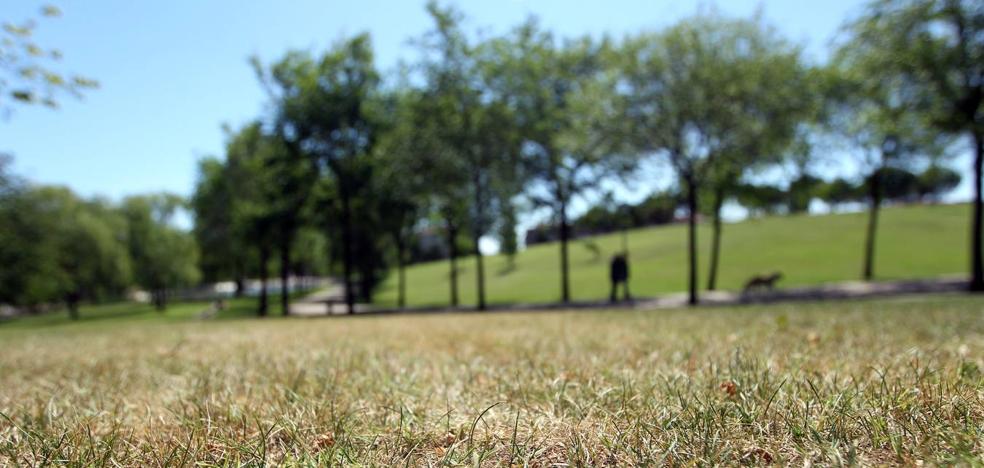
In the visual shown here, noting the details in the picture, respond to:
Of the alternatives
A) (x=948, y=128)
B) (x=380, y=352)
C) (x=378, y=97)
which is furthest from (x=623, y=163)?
(x=380, y=352)

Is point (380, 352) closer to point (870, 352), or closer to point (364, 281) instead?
point (870, 352)

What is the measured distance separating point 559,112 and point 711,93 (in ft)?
23.6

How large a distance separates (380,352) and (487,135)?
2075cm

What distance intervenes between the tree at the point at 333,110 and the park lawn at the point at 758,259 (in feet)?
37.4

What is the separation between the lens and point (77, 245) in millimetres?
50125

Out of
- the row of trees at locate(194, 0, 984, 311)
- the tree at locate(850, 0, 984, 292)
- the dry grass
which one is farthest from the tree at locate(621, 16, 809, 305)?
the dry grass

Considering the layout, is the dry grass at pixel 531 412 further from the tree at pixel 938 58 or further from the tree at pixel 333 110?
the tree at pixel 333 110

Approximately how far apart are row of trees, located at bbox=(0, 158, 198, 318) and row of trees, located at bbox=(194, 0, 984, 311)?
13903 millimetres

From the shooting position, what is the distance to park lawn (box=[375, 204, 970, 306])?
35.0 metres

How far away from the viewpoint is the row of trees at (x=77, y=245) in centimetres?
3362

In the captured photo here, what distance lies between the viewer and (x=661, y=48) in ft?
71.6

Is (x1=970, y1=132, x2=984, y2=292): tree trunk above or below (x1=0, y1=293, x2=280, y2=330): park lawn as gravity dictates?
above

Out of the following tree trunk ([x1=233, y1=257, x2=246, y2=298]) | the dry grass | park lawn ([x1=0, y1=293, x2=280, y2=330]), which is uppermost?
the dry grass

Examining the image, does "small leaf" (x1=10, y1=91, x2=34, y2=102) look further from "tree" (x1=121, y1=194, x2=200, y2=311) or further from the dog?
"tree" (x1=121, y1=194, x2=200, y2=311)
